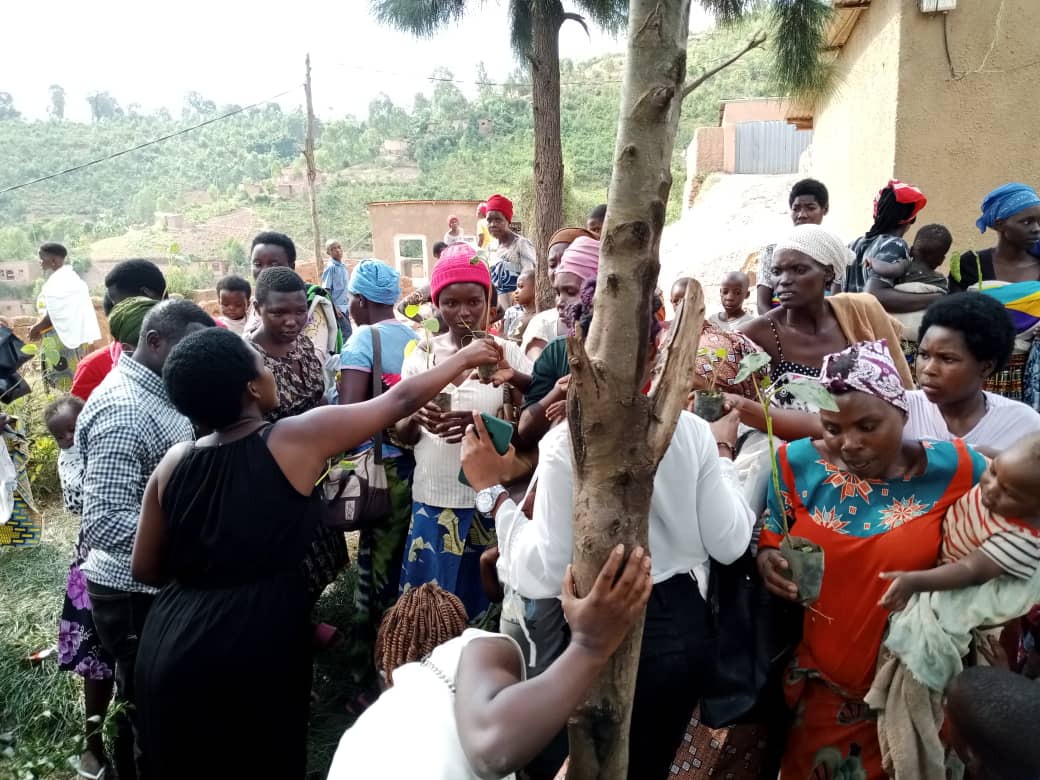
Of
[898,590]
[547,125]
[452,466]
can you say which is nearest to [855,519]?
[898,590]

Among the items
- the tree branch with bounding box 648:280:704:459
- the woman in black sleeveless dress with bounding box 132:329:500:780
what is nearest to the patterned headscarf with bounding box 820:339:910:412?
the tree branch with bounding box 648:280:704:459

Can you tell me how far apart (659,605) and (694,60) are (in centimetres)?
4430

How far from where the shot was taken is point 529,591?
1.83 metres

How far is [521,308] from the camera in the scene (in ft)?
22.5

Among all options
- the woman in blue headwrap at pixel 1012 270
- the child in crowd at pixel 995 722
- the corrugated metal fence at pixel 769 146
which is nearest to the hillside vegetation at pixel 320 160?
the corrugated metal fence at pixel 769 146

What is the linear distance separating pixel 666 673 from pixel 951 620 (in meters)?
0.79

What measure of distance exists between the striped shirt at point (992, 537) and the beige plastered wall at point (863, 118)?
18.9 ft

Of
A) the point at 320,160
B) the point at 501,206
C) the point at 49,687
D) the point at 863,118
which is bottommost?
the point at 49,687

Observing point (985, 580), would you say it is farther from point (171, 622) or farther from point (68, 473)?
point (68, 473)

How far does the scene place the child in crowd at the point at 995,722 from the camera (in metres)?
1.53

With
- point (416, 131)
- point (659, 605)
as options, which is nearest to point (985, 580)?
point (659, 605)

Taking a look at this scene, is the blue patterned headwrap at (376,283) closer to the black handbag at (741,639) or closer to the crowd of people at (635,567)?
the crowd of people at (635,567)

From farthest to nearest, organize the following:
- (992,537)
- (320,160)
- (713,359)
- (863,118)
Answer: (320,160), (863,118), (713,359), (992,537)

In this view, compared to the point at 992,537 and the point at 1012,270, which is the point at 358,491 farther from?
the point at 1012,270
